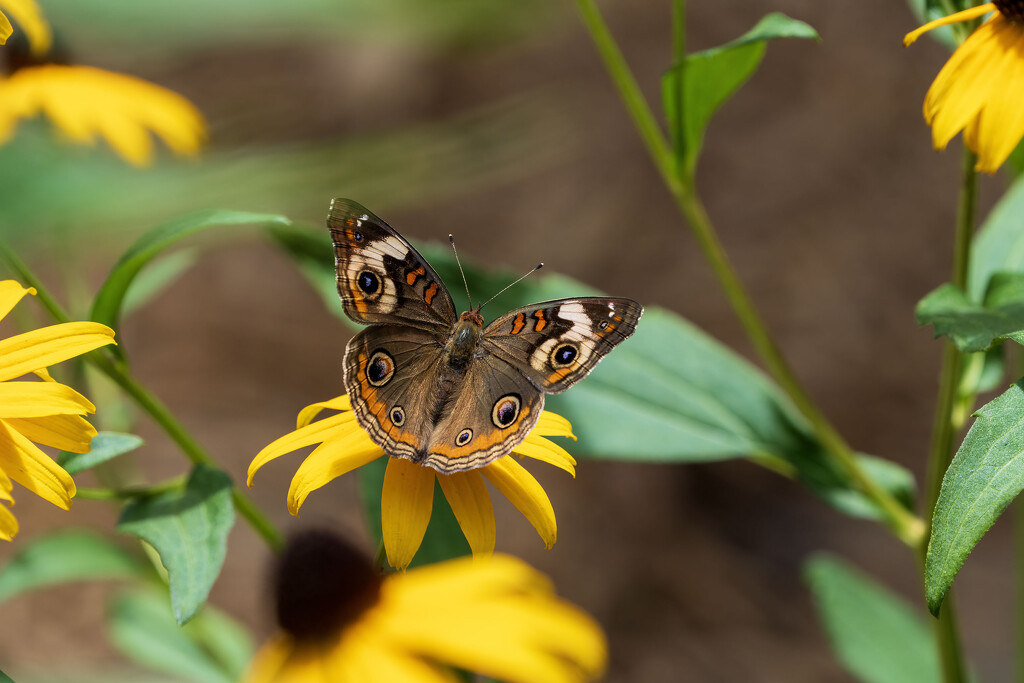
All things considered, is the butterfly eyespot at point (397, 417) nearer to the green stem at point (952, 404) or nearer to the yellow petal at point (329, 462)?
the yellow petal at point (329, 462)

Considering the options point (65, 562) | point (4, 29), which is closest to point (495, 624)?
point (4, 29)

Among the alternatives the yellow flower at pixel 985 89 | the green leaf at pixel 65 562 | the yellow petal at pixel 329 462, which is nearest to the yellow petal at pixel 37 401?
the yellow petal at pixel 329 462

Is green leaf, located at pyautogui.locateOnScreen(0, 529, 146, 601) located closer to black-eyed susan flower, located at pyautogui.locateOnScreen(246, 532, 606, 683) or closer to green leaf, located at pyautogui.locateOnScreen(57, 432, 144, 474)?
green leaf, located at pyautogui.locateOnScreen(57, 432, 144, 474)

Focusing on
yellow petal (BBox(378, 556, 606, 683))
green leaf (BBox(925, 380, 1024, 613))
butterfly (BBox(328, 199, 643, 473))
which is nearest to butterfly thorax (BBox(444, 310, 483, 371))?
butterfly (BBox(328, 199, 643, 473))

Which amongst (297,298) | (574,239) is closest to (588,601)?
(574,239)

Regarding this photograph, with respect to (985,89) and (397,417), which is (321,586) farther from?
(985,89)
